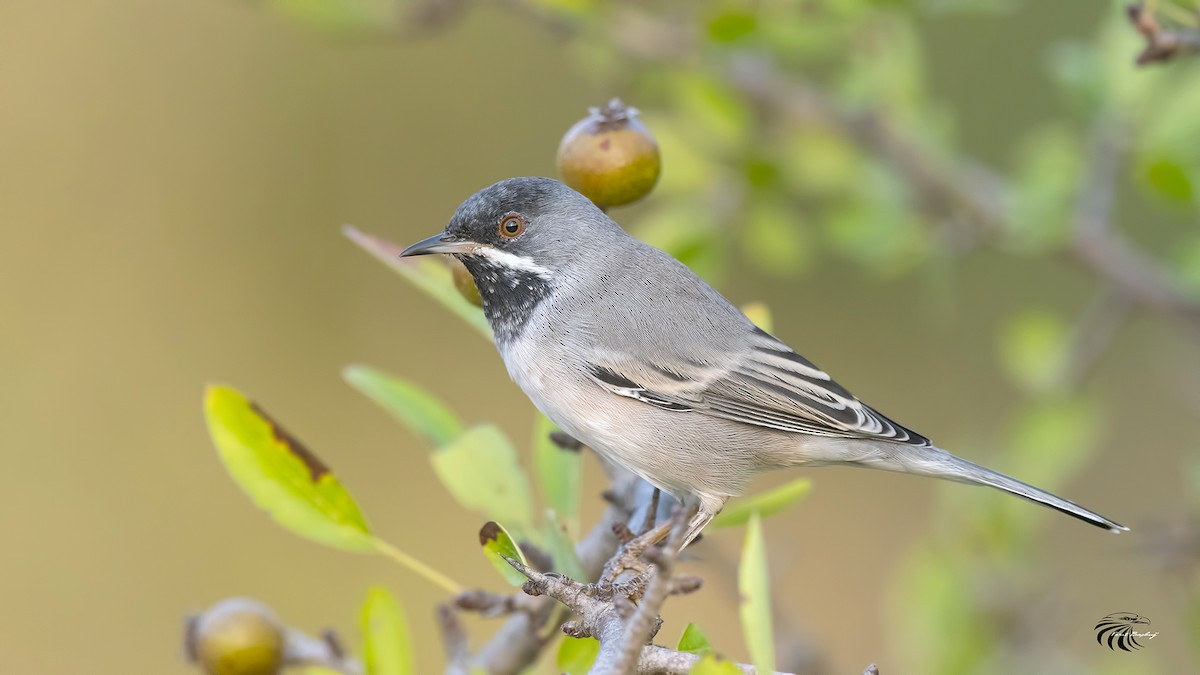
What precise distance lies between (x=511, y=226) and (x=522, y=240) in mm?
55

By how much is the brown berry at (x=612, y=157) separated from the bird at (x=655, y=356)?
1.69ft

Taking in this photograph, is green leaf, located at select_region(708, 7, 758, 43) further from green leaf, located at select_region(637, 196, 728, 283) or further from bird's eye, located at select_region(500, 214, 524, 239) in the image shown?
bird's eye, located at select_region(500, 214, 524, 239)

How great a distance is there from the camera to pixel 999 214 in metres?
4.05

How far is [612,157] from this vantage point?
2721 millimetres

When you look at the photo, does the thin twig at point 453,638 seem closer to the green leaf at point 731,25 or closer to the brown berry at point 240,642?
the brown berry at point 240,642

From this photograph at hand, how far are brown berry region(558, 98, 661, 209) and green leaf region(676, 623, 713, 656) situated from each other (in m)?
1.19

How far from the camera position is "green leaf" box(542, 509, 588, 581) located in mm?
2418

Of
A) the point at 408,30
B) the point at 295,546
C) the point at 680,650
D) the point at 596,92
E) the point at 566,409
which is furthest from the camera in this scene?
the point at 596,92

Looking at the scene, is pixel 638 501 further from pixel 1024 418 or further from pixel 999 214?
pixel 999 214

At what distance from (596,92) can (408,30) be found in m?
3.93

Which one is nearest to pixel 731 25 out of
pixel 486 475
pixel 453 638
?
pixel 486 475

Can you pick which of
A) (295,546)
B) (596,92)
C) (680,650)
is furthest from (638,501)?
(596,92)

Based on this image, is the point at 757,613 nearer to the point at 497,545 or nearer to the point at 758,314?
the point at 497,545

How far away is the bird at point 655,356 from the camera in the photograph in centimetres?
317
